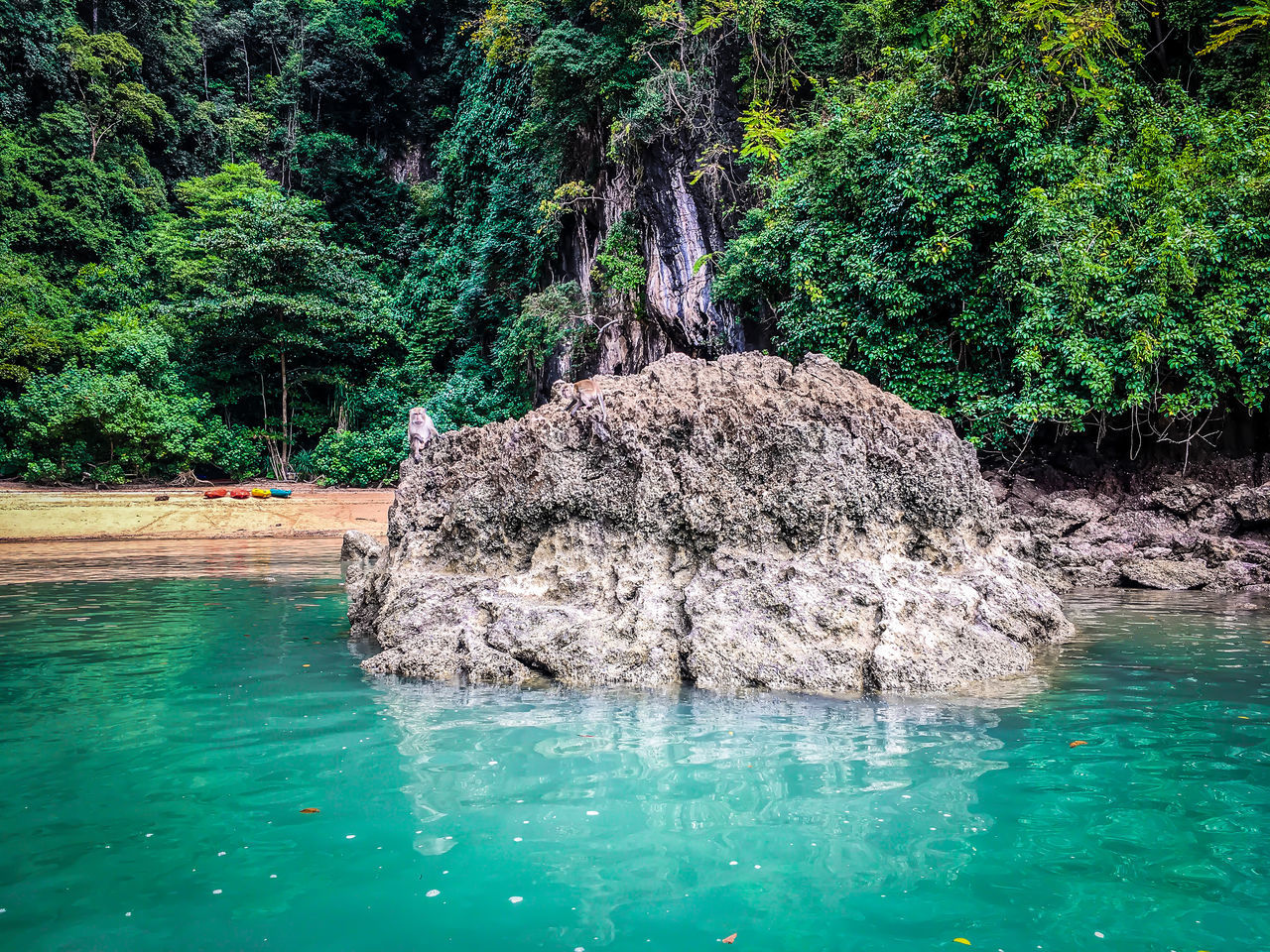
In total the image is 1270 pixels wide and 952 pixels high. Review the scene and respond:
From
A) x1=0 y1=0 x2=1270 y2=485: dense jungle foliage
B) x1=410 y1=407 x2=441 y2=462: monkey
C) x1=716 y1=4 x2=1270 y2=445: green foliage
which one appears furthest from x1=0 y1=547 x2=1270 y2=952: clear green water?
x1=0 y1=0 x2=1270 y2=485: dense jungle foliage

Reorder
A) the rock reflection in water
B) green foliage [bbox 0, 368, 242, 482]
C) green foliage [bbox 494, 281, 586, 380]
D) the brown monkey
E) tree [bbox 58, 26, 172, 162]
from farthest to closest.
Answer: tree [bbox 58, 26, 172, 162], green foliage [bbox 494, 281, 586, 380], green foliage [bbox 0, 368, 242, 482], the brown monkey, the rock reflection in water

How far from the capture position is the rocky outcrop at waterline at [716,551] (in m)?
6.16

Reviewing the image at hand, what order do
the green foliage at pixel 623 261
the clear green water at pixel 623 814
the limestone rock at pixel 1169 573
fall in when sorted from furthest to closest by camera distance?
1. the green foliage at pixel 623 261
2. the limestone rock at pixel 1169 573
3. the clear green water at pixel 623 814

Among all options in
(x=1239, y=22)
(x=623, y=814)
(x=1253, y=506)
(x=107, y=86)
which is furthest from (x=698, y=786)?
(x=107, y=86)

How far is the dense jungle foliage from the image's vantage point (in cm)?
1255

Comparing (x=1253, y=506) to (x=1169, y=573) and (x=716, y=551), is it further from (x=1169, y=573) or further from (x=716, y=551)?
(x=716, y=551)

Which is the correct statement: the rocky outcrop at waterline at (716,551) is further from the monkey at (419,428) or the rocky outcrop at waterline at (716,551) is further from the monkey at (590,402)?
the monkey at (419,428)

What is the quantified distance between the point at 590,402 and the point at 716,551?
184cm

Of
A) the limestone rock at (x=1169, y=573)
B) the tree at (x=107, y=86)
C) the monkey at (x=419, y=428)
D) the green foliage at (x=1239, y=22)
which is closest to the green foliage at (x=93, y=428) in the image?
the tree at (x=107, y=86)

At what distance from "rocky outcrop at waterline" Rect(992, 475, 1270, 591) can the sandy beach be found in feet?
43.7

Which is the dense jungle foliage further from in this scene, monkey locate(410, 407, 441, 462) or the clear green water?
the clear green water

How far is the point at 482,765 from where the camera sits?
14.5 ft

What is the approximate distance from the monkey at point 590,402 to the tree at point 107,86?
1229 inches

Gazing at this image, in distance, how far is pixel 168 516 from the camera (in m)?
18.7
